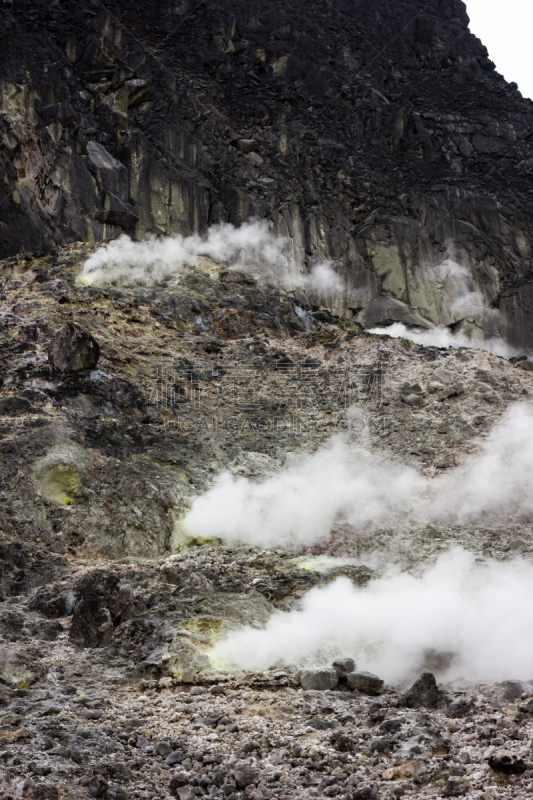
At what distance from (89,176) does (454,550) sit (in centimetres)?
2103

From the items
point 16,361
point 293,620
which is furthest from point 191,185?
point 293,620

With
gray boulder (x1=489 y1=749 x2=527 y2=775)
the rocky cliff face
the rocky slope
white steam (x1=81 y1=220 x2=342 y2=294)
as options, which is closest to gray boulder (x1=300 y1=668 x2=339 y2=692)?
the rocky slope

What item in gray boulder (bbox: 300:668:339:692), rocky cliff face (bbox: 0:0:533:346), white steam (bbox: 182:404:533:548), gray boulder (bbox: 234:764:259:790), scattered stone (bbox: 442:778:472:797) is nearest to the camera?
scattered stone (bbox: 442:778:472:797)

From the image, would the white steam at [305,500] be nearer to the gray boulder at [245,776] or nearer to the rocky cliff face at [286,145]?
the gray boulder at [245,776]

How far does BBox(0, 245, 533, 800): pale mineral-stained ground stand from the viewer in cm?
619

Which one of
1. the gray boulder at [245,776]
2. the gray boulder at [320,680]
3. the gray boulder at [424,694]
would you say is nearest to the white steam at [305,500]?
the gray boulder at [320,680]

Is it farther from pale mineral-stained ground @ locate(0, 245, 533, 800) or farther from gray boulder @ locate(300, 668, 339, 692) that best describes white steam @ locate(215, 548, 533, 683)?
gray boulder @ locate(300, 668, 339, 692)

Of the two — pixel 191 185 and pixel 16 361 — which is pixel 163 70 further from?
pixel 16 361

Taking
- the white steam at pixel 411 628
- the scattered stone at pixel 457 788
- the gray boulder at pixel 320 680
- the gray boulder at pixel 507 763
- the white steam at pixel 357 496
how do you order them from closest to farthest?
1. the scattered stone at pixel 457 788
2. the gray boulder at pixel 507 763
3. the gray boulder at pixel 320 680
4. the white steam at pixel 411 628
5. the white steam at pixel 357 496

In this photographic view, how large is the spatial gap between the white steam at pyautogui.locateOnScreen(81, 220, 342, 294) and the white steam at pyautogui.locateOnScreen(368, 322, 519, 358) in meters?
3.19

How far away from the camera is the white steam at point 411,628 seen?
27.6ft

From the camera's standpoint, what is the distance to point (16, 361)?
55.4ft

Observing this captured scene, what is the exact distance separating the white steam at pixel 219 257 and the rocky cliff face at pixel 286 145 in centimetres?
74

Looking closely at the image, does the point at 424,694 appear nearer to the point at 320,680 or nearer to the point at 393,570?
the point at 320,680
